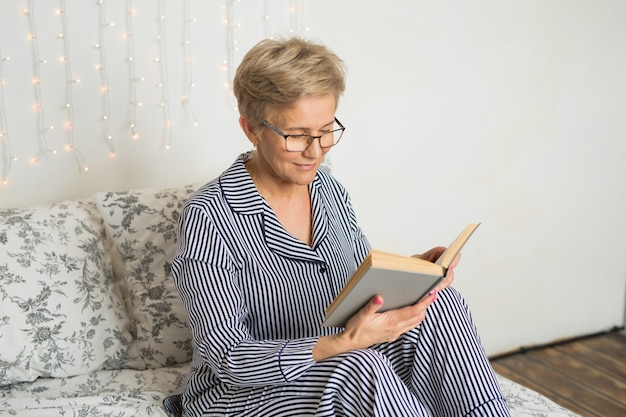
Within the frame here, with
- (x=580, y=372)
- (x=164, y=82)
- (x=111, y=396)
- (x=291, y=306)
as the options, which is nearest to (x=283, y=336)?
(x=291, y=306)

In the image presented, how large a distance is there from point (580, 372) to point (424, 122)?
117cm

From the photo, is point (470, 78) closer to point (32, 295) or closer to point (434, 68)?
point (434, 68)

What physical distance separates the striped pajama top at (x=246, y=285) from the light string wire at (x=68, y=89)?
1.97 feet

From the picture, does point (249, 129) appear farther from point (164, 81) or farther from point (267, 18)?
point (267, 18)

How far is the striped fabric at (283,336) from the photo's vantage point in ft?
4.96

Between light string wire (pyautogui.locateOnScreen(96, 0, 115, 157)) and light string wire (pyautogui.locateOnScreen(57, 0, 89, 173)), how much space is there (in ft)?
0.25

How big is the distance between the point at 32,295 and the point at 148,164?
23.7 inches

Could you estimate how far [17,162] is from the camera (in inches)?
84.7

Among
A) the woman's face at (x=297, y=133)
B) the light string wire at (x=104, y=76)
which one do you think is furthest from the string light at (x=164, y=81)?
the woman's face at (x=297, y=133)

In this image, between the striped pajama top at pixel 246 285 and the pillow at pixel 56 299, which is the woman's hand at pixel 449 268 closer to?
the striped pajama top at pixel 246 285

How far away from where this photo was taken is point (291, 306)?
180cm

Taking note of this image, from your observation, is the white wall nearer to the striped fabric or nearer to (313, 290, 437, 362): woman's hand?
the striped fabric

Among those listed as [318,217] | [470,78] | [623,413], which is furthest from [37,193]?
[623,413]

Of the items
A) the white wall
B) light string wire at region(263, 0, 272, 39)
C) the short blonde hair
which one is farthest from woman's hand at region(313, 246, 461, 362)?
light string wire at region(263, 0, 272, 39)
